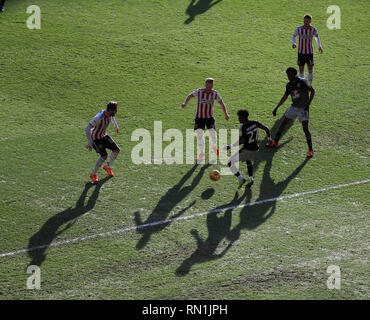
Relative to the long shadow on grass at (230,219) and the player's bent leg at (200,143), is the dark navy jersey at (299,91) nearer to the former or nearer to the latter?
the long shadow on grass at (230,219)

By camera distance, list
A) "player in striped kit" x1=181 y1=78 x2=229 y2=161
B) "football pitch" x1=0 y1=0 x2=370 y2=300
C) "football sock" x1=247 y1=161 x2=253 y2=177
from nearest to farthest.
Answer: "football pitch" x1=0 y1=0 x2=370 y2=300 < "football sock" x1=247 y1=161 x2=253 y2=177 < "player in striped kit" x1=181 y1=78 x2=229 y2=161

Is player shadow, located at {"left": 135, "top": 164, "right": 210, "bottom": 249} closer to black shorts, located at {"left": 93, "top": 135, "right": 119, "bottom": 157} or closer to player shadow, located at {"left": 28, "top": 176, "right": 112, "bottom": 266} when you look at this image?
player shadow, located at {"left": 28, "top": 176, "right": 112, "bottom": 266}

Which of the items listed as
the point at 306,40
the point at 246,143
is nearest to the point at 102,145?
the point at 246,143

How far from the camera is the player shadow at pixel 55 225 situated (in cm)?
1100

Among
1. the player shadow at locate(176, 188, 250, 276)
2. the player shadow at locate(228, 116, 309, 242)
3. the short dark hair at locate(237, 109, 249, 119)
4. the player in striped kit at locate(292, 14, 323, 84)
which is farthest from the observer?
the player in striped kit at locate(292, 14, 323, 84)

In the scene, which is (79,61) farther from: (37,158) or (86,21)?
(37,158)

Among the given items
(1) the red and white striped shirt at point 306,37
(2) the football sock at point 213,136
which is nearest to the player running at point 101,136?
(2) the football sock at point 213,136

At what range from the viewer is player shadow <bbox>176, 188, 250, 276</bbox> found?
1076 cm

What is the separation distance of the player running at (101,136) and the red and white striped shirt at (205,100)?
2069mm

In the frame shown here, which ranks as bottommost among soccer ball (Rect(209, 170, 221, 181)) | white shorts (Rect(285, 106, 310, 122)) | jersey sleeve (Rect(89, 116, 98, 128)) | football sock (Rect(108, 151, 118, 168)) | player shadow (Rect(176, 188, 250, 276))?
player shadow (Rect(176, 188, 250, 276))

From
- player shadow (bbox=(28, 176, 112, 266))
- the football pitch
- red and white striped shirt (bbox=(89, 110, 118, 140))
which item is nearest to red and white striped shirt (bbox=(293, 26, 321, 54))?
the football pitch

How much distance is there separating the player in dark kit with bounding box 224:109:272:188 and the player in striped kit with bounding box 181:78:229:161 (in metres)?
1.11

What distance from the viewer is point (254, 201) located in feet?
41.0
